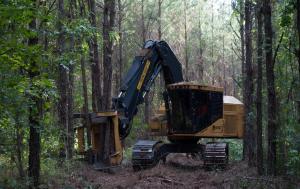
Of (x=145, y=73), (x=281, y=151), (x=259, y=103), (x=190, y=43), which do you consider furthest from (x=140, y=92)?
(x=190, y=43)

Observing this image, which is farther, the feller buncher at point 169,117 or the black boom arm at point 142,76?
the black boom arm at point 142,76

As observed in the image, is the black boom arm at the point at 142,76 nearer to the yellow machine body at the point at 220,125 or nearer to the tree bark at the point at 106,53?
the yellow machine body at the point at 220,125

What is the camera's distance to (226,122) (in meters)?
15.6

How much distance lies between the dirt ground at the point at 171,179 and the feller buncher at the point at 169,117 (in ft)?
1.79

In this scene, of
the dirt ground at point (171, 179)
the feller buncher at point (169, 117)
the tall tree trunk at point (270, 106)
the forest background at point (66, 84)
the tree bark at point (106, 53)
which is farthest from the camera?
the tree bark at point (106, 53)

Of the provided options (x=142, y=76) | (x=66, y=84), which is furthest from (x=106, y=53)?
(x=142, y=76)

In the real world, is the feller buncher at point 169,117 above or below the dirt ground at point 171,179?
above

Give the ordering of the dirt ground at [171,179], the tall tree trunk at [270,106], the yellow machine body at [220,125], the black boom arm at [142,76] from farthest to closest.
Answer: the yellow machine body at [220,125] < the black boom arm at [142,76] < the tall tree trunk at [270,106] < the dirt ground at [171,179]

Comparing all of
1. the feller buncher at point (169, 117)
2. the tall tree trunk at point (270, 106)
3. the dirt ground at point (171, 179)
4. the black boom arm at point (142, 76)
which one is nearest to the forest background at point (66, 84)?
the tall tree trunk at point (270, 106)

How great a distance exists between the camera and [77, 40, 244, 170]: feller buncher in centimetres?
1299

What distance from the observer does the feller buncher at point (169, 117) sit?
13.0 metres

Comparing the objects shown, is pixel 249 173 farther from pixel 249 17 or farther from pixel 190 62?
pixel 190 62

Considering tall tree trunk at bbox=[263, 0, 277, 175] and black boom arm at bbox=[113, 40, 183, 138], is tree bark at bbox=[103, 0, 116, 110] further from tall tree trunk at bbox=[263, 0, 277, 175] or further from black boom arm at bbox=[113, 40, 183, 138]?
tall tree trunk at bbox=[263, 0, 277, 175]

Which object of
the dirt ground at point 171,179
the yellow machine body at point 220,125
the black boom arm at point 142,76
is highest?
the black boom arm at point 142,76
